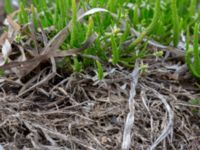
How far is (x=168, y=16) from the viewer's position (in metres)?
2.33

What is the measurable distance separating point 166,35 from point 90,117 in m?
0.65

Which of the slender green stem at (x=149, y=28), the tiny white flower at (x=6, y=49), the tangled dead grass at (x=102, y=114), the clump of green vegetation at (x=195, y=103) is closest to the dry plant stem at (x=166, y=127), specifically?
the tangled dead grass at (x=102, y=114)

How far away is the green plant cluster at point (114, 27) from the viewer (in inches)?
76.1

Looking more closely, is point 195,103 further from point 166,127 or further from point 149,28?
point 149,28

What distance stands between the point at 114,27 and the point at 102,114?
0.40 meters

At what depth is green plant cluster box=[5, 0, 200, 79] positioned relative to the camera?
1.93m

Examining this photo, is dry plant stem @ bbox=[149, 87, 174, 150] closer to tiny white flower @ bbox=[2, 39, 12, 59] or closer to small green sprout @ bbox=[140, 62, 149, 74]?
small green sprout @ bbox=[140, 62, 149, 74]

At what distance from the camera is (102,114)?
1833 mm

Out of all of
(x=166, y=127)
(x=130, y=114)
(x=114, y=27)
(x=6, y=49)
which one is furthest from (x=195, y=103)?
(x=6, y=49)

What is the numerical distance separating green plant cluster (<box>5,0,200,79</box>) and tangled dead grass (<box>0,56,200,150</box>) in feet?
0.30

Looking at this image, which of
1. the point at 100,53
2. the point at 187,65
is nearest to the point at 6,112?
the point at 100,53

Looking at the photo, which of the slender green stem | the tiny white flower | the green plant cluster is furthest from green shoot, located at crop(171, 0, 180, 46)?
the tiny white flower

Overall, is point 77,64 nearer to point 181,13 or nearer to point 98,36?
point 98,36

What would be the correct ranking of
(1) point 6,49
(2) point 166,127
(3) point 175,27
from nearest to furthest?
(2) point 166,127 < (1) point 6,49 < (3) point 175,27
